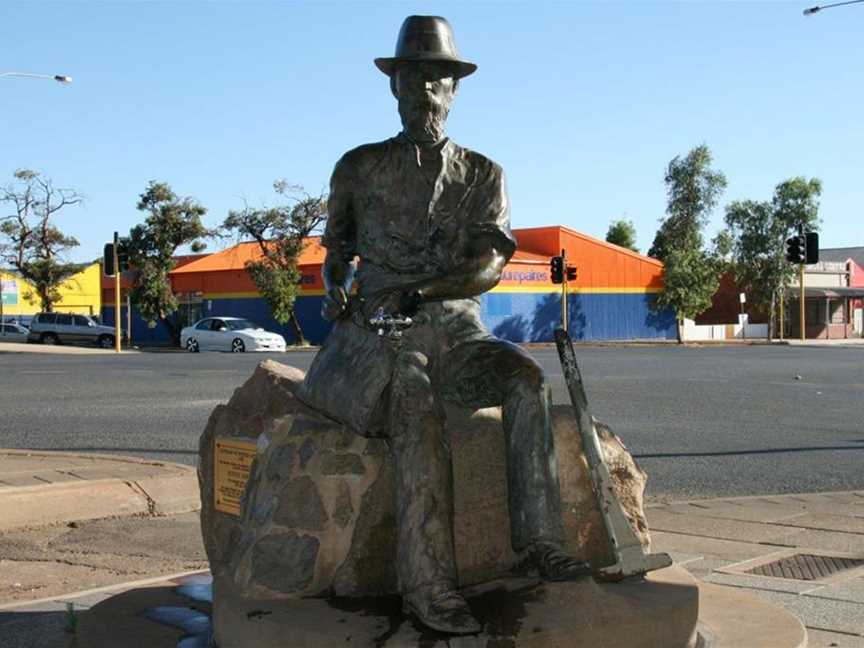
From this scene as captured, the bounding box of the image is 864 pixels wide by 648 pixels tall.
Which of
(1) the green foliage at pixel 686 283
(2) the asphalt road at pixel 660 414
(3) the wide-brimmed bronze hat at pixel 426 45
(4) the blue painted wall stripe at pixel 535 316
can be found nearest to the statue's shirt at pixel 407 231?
(3) the wide-brimmed bronze hat at pixel 426 45

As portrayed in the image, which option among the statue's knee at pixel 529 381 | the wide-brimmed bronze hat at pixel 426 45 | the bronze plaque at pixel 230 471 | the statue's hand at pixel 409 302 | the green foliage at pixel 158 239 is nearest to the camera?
the statue's knee at pixel 529 381

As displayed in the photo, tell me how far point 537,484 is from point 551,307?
42960 mm

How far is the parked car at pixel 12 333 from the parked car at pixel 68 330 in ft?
11.1

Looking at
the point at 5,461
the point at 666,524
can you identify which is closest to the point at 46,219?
the point at 5,461

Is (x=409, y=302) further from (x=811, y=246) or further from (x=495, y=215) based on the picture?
(x=811, y=246)

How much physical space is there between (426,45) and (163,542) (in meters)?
3.97

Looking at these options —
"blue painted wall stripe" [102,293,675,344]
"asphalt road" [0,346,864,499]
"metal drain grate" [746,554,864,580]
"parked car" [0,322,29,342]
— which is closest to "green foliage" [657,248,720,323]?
"blue painted wall stripe" [102,293,675,344]

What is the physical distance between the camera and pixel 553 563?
374 cm

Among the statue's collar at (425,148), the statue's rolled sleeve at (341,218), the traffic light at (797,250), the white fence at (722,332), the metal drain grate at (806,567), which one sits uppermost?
the traffic light at (797,250)

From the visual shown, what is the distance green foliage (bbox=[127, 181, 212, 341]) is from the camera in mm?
42188

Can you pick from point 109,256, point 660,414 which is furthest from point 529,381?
point 109,256

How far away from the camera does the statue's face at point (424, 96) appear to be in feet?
13.9

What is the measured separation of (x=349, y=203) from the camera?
4.45 m

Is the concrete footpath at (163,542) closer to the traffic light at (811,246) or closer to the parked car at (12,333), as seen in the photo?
the traffic light at (811,246)
